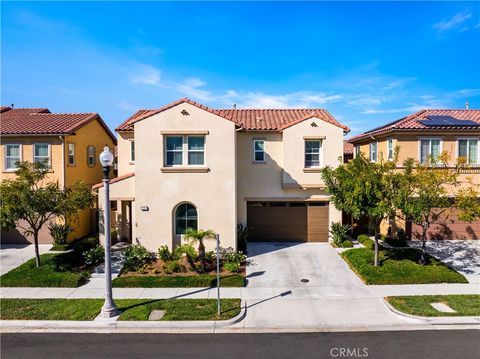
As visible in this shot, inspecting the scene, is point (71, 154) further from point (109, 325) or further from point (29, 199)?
point (109, 325)

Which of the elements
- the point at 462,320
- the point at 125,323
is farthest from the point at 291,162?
the point at 125,323

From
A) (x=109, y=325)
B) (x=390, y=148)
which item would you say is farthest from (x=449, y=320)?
(x=390, y=148)

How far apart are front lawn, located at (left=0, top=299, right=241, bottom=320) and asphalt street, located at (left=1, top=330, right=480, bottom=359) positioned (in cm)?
77

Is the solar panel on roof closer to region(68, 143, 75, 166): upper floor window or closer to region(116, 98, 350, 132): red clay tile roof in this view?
region(116, 98, 350, 132): red clay tile roof

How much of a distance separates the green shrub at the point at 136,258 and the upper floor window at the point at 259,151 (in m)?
7.46

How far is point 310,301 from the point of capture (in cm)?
1076

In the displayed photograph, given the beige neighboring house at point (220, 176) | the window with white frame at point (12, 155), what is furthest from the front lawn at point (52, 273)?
the window with white frame at point (12, 155)

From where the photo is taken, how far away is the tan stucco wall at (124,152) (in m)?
18.4

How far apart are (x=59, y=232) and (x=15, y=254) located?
2069mm

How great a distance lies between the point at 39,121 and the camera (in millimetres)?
19078

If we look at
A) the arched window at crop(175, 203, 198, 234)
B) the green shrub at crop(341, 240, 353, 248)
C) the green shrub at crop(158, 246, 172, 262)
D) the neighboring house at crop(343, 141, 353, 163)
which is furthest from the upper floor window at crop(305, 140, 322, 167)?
the neighboring house at crop(343, 141, 353, 163)

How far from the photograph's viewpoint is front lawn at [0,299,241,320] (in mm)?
9500

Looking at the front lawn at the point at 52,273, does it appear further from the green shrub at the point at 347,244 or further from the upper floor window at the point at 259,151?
the green shrub at the point at 347,244

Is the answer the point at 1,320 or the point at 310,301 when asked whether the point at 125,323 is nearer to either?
the point at 1,320
